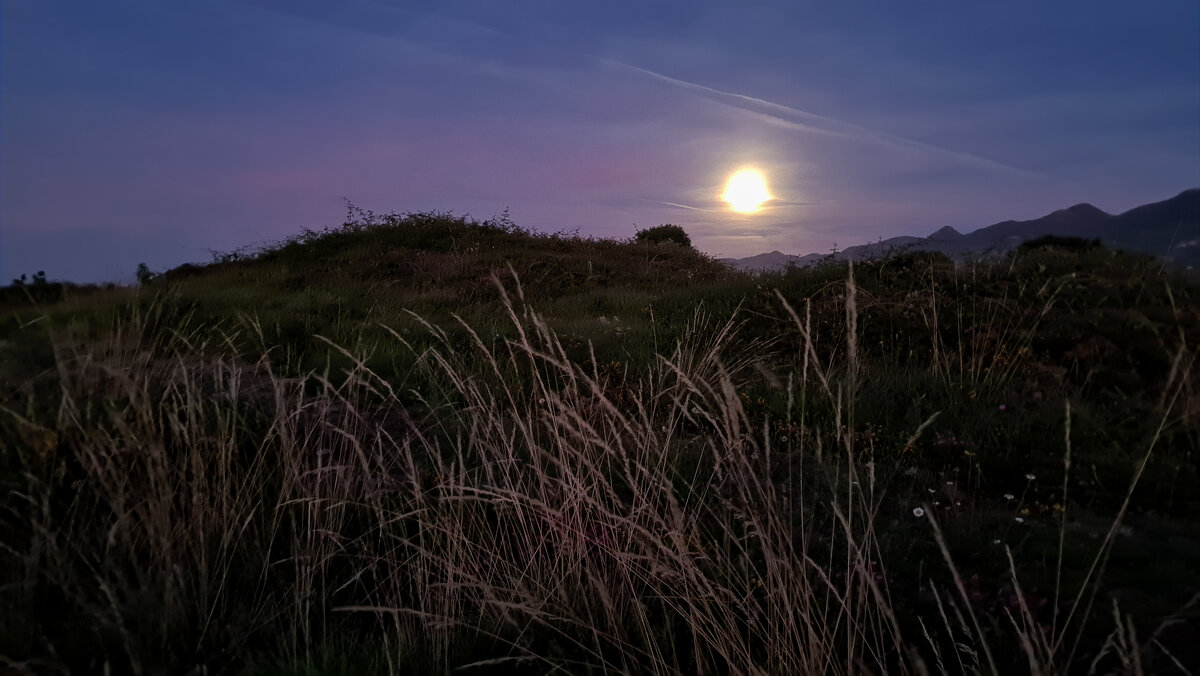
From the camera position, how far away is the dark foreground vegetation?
2.67 metres

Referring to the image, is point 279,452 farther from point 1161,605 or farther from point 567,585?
point 1161,605

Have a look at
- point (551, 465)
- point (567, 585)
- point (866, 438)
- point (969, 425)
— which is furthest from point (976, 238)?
point (567, 585)

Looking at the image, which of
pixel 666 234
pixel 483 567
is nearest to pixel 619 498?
pixel 483 567

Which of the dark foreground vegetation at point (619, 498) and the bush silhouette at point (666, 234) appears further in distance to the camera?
the bush silhouette at point (666, 234)

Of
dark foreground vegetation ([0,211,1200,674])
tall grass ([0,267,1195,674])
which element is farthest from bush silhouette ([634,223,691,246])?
tall grass ([0,267,1195,674])

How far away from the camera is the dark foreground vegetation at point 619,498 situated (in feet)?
8.75

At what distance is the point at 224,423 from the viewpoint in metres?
3.81

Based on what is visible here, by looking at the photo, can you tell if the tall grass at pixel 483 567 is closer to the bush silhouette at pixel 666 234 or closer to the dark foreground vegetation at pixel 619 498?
the dark foreground vegetation at pixel 619 498

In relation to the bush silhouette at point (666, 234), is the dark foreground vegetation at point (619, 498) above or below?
below

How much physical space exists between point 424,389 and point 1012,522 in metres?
4.15

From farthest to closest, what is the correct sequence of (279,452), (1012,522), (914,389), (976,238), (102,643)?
(976,238)
(914,389)
(279,452)
(1012,522)
(102,643)

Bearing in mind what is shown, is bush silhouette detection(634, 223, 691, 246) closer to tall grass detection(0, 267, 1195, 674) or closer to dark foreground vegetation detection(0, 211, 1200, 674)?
dark foreground vegetation detection(0, 211, 1200, 674)

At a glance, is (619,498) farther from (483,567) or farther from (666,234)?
(666,234)

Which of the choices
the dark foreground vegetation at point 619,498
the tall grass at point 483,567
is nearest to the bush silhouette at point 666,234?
the dark foreground vegetation at point 619,498
